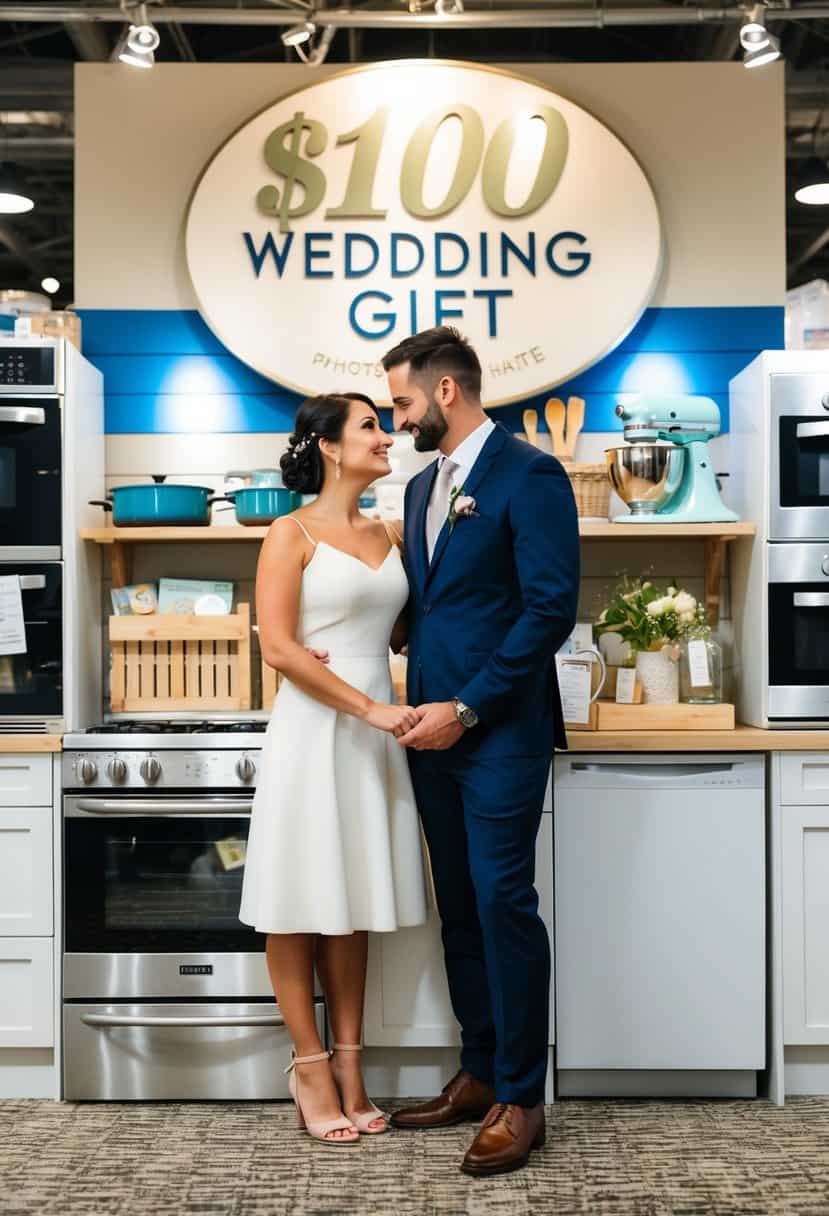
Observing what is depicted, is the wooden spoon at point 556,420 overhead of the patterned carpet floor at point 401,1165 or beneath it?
overhead

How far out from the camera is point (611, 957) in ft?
10.4

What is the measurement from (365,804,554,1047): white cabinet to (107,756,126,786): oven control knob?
814mm

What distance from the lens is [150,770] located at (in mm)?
3203

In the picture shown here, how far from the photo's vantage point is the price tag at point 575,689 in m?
3.28

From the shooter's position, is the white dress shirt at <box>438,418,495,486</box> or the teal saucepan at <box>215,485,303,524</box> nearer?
the white dress shirt at <box>438,418,495,486</box>

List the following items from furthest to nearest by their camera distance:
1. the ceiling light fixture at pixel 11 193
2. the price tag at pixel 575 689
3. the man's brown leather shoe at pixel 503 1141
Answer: the ceiling light fixture at pixel 11 193 < the price tag at pixel 575 689 < the man's brown leather shoe at pixel 503 1141

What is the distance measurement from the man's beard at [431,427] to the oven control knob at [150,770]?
1112 mm

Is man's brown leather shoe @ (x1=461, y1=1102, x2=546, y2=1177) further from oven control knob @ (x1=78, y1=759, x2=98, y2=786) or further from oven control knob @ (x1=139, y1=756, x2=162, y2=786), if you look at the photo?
oven control knob @ (x1=78, y1=759, x2=98, y2=786)

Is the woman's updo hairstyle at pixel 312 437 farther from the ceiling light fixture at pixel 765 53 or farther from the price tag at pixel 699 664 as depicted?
the ceiling light fixture at pixel 765 53

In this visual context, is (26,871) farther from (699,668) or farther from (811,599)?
(811,599)

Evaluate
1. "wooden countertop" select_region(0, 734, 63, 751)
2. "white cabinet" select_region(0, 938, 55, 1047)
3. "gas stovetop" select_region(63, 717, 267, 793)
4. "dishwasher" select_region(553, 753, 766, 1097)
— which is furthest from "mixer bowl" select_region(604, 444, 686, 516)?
"white cabinet" select_region(0, 938, 55, 1047)

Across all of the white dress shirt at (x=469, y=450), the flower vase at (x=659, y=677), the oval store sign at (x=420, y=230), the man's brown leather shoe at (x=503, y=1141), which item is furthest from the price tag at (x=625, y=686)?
the man's brown leather shoe at (x=503, y=1141)

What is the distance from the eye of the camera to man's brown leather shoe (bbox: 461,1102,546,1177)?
273 cm

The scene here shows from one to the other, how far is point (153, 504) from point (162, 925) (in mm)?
1208
